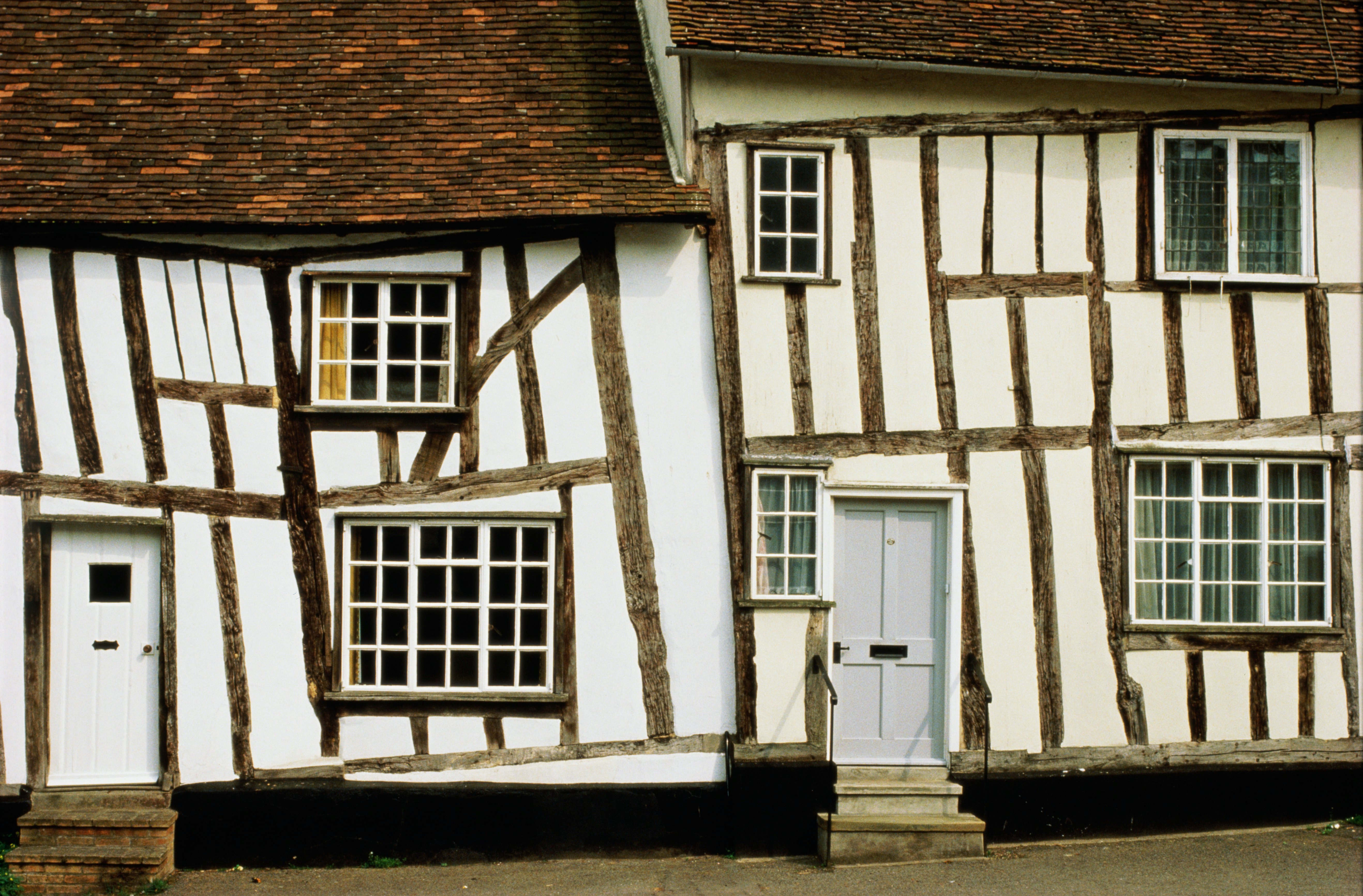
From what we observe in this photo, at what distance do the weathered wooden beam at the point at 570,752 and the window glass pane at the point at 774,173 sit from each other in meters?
4.26

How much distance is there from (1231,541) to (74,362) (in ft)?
29.8

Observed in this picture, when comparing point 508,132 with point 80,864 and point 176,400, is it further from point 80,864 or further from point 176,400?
point 80,864

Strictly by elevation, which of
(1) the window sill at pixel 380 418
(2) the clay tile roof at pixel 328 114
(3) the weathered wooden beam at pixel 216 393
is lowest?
(1) the window sill at pixel 380 418

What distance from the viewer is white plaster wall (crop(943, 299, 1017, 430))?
9031mm

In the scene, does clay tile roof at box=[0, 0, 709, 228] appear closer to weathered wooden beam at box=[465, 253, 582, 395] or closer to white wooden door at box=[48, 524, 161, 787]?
weathered wooden beam at box=[465, 253, 582, 395]

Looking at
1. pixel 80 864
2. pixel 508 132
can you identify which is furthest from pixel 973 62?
pixel 80 864

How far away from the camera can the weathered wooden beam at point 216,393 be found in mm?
8867

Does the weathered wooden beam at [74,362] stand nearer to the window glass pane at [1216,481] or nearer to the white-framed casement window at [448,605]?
the white-framed casement window at [448,605]

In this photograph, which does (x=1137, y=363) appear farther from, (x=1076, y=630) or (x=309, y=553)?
(x=309, y=553)

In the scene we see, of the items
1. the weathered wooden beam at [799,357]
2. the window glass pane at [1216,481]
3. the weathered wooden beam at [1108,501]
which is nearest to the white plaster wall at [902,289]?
the weathered wooden beam at [799,357]

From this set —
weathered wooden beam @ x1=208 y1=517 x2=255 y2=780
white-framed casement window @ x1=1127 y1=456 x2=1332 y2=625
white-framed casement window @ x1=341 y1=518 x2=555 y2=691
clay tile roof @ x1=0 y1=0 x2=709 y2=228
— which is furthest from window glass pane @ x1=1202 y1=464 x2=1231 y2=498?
weathered wooden beam @ x1=208 y1=517 x2=255 y2=780

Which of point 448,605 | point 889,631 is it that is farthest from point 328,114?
point 889,631

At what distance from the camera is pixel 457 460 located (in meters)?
8.93

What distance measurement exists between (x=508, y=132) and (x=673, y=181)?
1488 millimetres
